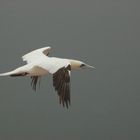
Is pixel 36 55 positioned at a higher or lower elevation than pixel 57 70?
higher

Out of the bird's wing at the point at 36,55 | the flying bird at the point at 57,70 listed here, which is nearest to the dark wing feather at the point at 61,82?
the flying bird at the point at 57,70

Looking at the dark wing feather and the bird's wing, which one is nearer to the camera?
the dark wing feather

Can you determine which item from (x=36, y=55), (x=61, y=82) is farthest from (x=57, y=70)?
(x=36, y=55)

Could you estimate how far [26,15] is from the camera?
4.50 m

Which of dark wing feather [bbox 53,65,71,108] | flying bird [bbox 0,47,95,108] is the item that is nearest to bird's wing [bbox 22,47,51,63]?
flying bird [bbox 0,47,95,108]

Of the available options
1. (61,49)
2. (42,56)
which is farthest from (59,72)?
(61,49)

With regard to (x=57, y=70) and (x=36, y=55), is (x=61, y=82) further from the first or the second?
(x=36, y=55)

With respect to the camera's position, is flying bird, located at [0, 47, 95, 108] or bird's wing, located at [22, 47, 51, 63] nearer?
flying bird, located at [0, 47, 95, 108]

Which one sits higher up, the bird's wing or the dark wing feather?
the bird's wing

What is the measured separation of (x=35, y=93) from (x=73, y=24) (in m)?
0.58

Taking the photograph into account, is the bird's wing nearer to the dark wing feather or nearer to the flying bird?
the flying bird

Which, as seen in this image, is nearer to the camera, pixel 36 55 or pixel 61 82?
pixel 61 82

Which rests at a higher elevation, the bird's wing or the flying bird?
the bird's wing

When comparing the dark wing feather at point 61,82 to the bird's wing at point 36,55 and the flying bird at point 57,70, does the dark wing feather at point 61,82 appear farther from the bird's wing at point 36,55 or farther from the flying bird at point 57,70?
the bird's wing at point 36,55
